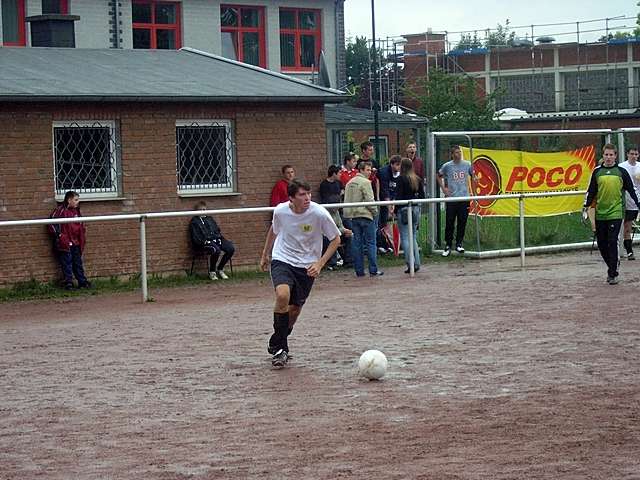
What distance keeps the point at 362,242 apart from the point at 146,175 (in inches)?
143

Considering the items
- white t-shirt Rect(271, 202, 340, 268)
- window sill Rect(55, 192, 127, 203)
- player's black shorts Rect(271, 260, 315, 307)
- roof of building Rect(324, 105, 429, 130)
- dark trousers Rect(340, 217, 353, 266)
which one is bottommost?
dark trousers Rect(340, 217, 353, 266)

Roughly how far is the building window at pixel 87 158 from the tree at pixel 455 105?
31.6m

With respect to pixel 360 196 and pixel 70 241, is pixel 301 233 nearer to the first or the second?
pixel 70 241

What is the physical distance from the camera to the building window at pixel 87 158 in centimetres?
2038

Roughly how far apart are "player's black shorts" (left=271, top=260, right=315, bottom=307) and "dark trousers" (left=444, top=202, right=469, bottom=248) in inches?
394

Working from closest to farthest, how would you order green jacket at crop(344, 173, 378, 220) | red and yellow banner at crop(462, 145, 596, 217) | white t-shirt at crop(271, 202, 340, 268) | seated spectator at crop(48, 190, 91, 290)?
white t-shirt at crop(271, 202, 340, 268)
seated spectator at crop(48, 190, 91, 290)
green jacket at crop(344, 173, 378, 220)
red and yellow banner at crop(462, 145, 596, 217)

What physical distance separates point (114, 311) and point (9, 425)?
7.35 meters

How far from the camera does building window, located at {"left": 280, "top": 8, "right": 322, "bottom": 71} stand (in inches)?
1779

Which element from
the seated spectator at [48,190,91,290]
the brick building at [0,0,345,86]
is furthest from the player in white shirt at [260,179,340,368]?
the brick building at [0,0,345,86]

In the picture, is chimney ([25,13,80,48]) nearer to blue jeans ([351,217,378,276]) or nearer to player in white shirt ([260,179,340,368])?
blue jeans ([351,217,378,276])

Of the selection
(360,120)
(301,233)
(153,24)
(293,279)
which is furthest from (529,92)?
(293,279)

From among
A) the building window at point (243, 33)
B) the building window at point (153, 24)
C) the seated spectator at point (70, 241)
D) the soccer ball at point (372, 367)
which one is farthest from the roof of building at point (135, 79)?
the building window at point (243, 33)

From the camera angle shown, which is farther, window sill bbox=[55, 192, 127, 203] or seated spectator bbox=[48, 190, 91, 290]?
window sill bbox=[55, 192, 127, 203]

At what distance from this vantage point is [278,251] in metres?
12.6
